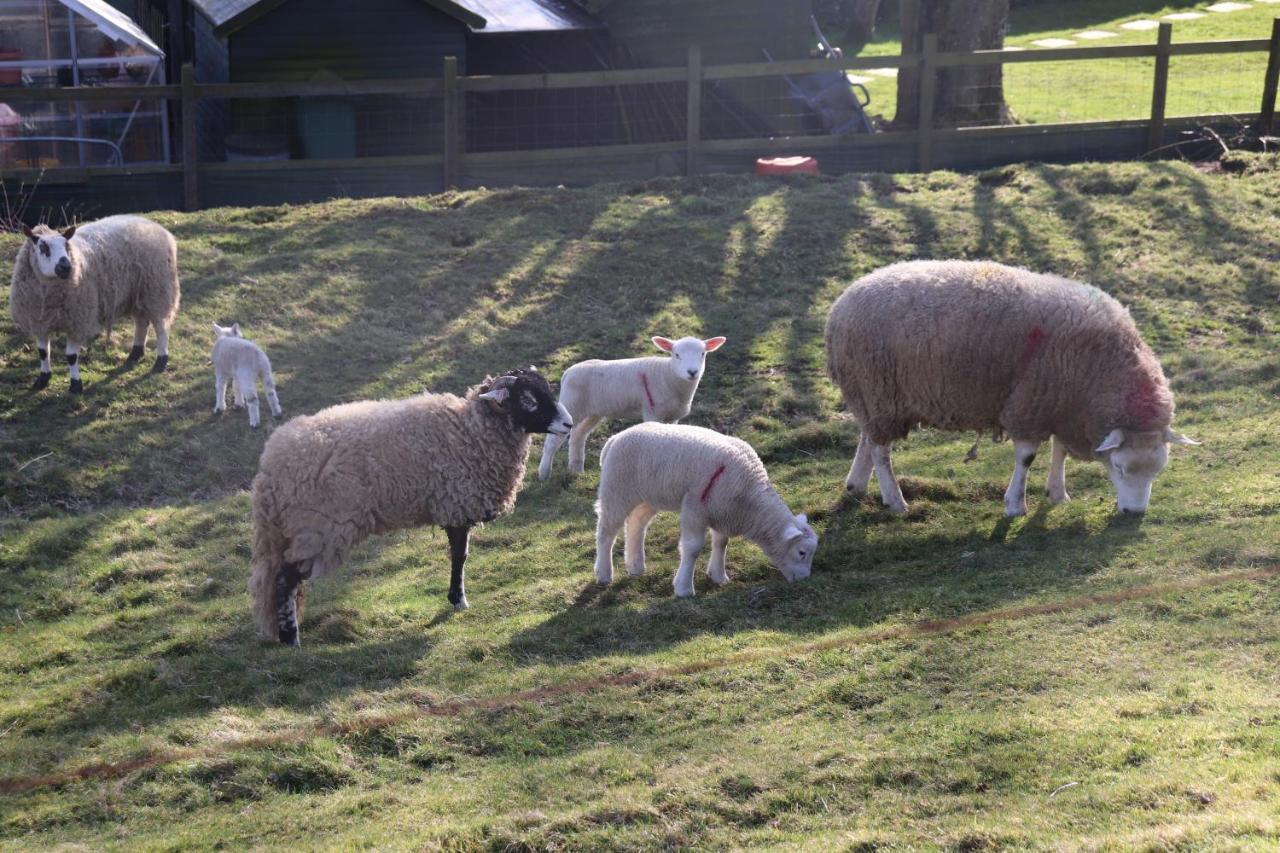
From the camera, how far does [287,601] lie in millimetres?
8688

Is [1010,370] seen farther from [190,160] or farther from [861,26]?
[861,26]

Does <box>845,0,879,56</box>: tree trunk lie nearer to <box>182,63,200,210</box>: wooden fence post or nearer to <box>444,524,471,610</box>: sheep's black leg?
<box>182,63,200,210</box>: wooden fence post

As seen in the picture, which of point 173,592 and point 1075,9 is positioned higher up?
point 1075,9

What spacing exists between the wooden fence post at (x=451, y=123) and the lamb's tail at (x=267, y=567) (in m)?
11.2

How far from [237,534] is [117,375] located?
3636mm

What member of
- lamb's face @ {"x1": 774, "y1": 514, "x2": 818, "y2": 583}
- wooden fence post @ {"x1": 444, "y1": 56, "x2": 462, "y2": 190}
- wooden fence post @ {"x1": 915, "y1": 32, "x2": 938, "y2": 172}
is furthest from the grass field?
wooden fence post @ {"x1": 915, "y1": 32, "x2": 938, "y2": 172}

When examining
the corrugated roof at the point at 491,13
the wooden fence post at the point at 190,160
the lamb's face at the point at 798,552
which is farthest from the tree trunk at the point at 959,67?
the lamb's face at the point at 798,552

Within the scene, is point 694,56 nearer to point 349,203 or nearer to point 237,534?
point 349,203

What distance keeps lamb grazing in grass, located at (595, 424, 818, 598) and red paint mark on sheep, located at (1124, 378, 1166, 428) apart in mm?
2461

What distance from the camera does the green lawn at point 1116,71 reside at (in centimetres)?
2525

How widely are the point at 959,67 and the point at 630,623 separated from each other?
16.2m

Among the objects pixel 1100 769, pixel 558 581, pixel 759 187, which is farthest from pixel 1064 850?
pixel 759 187

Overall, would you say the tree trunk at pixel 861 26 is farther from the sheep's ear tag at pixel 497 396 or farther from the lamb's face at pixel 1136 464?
the sheep's ear tag at pixel 497 396

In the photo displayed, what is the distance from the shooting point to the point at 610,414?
Answer: 1170 centimetres
